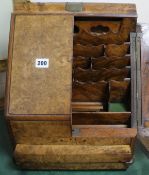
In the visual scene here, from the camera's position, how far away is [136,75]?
147 cm

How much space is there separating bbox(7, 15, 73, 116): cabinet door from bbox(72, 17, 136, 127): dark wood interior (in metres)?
0.17

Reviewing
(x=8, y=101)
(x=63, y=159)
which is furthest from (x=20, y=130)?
(x=63, y=159)

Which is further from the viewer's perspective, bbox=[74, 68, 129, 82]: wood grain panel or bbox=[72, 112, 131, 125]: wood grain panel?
bbox=[74, 68, 129, 82]: wood grain panel

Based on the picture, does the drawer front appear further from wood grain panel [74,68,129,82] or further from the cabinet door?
wood grain panel [74,68,129,82]

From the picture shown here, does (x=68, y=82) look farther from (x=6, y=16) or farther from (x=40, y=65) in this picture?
(x=6, y=16)

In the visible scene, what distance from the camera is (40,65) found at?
136 cm

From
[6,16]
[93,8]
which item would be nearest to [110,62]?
[93,8]

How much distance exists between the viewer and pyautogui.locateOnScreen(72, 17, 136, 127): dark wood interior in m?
1.49

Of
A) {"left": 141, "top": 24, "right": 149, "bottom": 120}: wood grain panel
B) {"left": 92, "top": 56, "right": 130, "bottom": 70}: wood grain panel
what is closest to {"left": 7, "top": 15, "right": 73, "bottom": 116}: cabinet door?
{"left": 92, "top": 56, "right": 130, "bottom": 70}: wood grain panel

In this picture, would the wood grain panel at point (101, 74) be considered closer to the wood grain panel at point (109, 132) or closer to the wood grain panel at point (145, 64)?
the wood grain panel at point (145, 64)

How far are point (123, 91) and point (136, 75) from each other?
6.7 inches

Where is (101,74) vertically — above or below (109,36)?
below

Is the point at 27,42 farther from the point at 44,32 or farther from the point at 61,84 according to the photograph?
Answer: the point at 61,84

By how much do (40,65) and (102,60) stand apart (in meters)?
0.36
